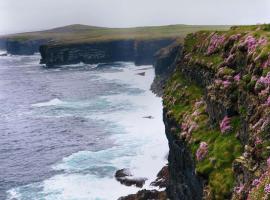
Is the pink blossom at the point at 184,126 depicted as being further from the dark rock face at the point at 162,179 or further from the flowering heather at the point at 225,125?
A: the dark rock face at the point at 162,179

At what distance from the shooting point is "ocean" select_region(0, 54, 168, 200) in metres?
59.6

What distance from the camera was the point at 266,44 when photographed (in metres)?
34.1

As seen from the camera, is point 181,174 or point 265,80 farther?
point 181,174

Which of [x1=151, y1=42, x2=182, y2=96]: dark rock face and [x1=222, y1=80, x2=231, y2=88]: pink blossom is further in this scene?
[x1=151, y1=42, x2=182, y2=96]: dark rock face

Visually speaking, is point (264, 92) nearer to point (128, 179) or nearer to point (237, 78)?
point (237, 78)

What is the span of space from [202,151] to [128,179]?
26.5m

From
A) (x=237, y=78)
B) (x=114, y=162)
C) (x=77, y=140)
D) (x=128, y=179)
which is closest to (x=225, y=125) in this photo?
(x=237, y=78)

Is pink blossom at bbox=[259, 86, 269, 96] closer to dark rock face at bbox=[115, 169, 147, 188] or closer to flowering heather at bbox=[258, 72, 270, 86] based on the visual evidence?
flowering heather at bbox=[258, 72, 270, 86]

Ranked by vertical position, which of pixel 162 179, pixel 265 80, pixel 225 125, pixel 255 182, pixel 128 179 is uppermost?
pixel 265 80

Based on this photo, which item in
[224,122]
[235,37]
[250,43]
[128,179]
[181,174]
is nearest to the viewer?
[224,122]

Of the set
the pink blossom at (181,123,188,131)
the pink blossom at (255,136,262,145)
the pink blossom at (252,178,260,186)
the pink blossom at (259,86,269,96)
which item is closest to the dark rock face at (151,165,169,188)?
the pink blossom at (181,123,188,131)

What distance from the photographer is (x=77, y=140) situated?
8244 centimetres

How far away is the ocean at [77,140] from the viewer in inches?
2345

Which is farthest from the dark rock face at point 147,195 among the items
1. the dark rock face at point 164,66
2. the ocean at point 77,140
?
the dark rock face at point 164,66
